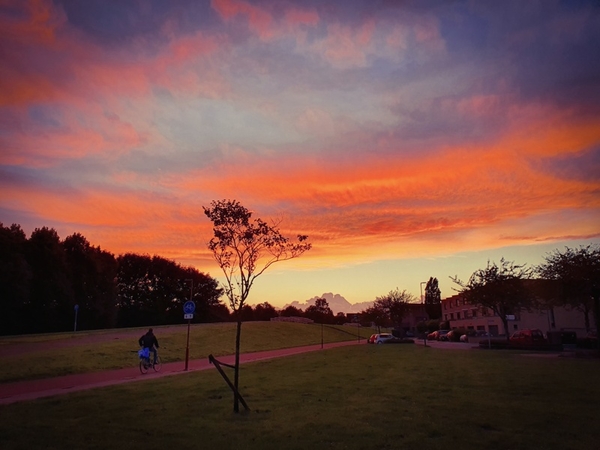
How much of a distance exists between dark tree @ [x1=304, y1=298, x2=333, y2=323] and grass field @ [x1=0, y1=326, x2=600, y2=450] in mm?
123811

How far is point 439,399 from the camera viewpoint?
13.7 metres

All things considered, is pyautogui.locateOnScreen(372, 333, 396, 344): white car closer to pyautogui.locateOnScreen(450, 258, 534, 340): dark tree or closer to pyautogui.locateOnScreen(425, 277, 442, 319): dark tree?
pyautogui.locateOnScreen(450, 258, 534, 340): dark tree

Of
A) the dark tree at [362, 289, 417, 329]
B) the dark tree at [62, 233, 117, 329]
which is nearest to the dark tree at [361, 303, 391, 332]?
the dark tree at [362, 289, 417, 329]

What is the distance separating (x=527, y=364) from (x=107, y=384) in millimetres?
21479

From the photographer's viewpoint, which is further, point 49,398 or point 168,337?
point 168,337

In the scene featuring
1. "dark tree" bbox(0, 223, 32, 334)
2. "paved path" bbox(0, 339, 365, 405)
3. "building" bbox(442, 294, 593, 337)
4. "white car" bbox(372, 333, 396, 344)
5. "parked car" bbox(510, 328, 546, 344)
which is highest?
"dark tree" bbox(0, 223, 32, 334)

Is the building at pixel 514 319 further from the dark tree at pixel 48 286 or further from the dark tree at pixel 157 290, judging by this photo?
the dark tree at pixel 48 286

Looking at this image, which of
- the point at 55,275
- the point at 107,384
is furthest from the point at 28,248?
the point at 107,384

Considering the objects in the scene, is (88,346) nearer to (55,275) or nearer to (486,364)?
(486,364)

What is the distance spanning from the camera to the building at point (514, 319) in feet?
213

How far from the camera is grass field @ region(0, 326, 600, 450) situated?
914cm

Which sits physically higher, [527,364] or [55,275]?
[55,275]

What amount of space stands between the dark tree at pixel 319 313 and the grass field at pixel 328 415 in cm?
12381

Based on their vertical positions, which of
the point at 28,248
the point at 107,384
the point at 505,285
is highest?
the point at 28,248
